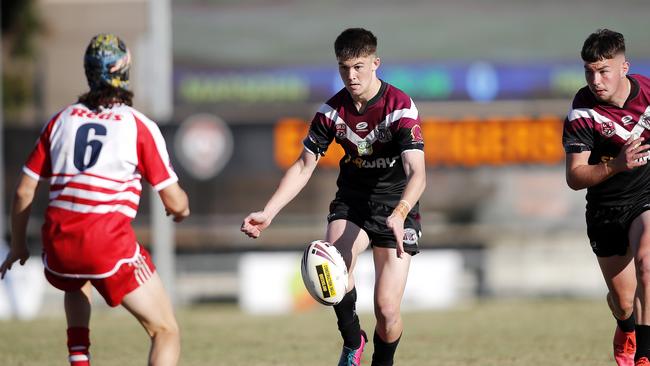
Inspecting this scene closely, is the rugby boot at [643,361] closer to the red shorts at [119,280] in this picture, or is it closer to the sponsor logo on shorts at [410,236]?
the sponsor logo on shorts at [410,236]

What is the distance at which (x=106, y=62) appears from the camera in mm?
6266

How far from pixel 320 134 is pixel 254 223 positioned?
34.8 inches

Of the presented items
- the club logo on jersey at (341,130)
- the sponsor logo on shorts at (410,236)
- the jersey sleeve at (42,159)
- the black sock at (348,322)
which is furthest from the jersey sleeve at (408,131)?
the jersey sleeve at (42,159)

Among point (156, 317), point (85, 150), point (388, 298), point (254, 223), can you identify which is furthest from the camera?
point (388, 298)

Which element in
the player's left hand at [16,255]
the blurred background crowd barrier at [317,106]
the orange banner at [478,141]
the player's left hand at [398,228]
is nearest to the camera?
the player's left hand at [16,255]

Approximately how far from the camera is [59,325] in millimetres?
14508

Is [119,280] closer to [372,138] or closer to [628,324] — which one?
[372,138]

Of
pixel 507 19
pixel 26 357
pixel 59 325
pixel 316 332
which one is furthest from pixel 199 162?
pixel 507 19

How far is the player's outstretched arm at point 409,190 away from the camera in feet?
23.5

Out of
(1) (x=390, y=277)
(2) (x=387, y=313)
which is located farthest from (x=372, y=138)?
(2) (x=387, y=313)

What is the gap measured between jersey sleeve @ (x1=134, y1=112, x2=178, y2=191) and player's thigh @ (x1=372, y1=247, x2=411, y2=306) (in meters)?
2.14

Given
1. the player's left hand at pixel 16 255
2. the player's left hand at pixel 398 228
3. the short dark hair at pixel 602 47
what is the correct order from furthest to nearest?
the short dark hair at pixel 602 47 → the player's left hand at pixel 398 228 → the player's left hand at pixel 16 255

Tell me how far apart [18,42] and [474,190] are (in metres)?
14.9

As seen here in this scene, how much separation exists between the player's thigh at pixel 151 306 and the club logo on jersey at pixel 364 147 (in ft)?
6.92
